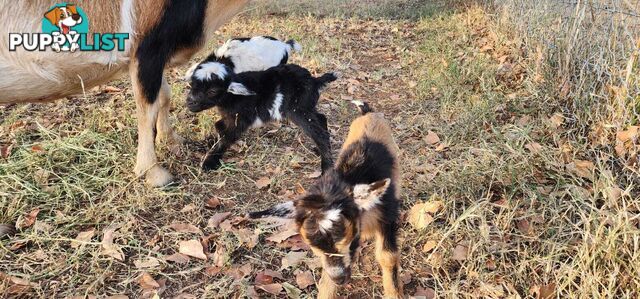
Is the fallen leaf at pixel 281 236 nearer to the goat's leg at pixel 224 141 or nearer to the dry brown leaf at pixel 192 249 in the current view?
the dry brown leaf at pixel 192 249

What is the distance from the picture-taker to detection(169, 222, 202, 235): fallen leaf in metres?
3.34

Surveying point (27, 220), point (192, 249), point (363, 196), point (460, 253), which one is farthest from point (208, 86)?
point (460, 253)

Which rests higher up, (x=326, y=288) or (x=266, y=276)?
(x=326, y=288)

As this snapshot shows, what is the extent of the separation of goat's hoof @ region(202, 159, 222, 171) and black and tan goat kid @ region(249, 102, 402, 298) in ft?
4.78

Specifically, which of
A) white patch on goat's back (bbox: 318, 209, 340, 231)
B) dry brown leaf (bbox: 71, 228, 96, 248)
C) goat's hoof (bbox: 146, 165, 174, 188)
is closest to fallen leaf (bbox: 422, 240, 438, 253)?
white patch on goat's back (bbox: 318, 209, 340, 231)

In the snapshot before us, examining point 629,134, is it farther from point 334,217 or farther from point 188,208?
Answer: point 188,208

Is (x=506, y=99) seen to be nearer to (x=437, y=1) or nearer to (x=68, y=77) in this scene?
(x=68, y=77)

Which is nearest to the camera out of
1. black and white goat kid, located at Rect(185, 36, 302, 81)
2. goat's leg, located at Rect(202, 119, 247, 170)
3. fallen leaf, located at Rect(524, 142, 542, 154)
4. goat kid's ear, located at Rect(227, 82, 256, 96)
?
fallen leaf, located at Rect(524, 142, 542, 154)

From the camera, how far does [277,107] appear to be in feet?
13.8

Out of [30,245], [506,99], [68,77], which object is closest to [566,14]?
[506,99]

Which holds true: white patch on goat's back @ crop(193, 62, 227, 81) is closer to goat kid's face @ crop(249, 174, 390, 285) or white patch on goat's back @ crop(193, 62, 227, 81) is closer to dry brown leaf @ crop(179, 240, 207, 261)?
dry brown leaf @ crop(179, 240, 207, 261)

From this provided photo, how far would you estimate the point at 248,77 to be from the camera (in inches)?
166

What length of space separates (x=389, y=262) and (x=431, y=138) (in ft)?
6.71

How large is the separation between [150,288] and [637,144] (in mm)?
3177
